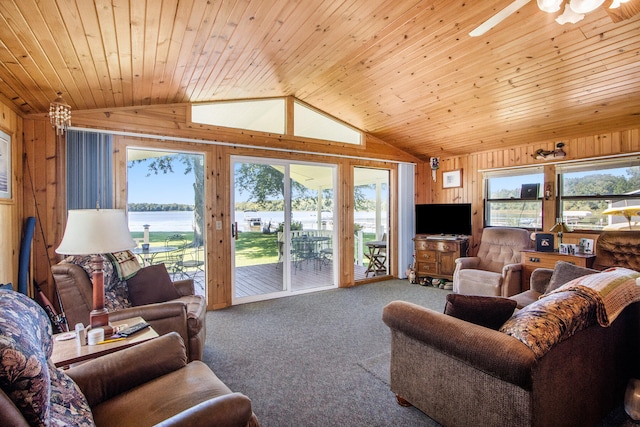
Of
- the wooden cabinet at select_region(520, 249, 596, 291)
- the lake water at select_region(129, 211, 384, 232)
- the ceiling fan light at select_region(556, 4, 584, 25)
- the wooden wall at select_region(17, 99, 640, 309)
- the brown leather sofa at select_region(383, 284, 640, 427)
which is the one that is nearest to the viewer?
the brown leather sofa at select_region(383, 284, 640, 427)

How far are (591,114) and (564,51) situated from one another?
1.32 metres

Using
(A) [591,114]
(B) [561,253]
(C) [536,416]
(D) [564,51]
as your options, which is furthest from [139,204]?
(A) [591,114]

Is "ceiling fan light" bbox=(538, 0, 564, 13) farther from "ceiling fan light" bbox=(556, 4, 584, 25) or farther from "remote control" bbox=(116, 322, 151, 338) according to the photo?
"remote control" bbox=(116, 322, 151, 338)

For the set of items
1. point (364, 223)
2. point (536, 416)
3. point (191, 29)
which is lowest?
point (536, 416)

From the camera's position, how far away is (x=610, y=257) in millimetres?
3506

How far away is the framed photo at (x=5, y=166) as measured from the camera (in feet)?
8.87

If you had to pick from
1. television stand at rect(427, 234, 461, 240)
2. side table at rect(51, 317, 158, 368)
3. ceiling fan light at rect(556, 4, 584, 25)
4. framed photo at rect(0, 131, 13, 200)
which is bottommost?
side table at rect(51, 317, 158, 368)

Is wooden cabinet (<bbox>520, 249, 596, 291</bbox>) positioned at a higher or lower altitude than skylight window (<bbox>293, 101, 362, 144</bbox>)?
lower

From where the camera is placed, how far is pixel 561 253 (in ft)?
12.6

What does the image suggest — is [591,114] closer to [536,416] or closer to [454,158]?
[454,158]

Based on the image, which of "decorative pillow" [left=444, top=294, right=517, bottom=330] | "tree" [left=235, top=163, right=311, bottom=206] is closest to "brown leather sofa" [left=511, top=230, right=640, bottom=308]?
"decorative pillow" [left=444, top=294, right=517, bottom=330]

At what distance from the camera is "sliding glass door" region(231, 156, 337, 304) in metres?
4.55

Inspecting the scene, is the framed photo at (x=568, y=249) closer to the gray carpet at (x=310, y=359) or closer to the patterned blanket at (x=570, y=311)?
the gray carpet at (x=310, y=359)

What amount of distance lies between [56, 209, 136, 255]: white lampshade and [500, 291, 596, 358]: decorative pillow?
2.25 m
